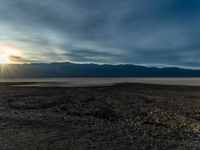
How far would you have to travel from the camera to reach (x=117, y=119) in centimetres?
1931

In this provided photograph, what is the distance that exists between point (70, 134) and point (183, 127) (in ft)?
22.4

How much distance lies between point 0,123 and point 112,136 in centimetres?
721

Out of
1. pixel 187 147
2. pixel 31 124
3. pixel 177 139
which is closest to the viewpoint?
pixel 187 147

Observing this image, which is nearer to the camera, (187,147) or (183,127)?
(187,147)

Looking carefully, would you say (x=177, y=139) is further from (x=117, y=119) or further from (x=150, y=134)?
(x=117, y=119)

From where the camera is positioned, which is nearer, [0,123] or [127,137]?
[127,137]

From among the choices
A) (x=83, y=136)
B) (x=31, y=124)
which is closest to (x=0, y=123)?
(x=31, y=124)

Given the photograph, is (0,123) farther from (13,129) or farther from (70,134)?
(70,134)

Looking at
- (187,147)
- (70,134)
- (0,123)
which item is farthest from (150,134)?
(0,123)

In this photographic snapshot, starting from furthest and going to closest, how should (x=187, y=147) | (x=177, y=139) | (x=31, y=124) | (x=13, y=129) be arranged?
(x=31, y=124) → (x=13, y=129) → (x=177, y=139) → (x=187, y=147)

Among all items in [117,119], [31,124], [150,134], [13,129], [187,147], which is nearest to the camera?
[187,147]

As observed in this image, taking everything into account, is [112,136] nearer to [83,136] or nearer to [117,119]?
[83,136]

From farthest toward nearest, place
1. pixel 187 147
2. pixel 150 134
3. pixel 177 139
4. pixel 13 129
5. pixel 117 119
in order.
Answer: pixel 117 119 < pixel 13 129 < pixel 150 134 < pixel 177 139 < pixel 187 147

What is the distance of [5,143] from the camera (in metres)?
12.4
